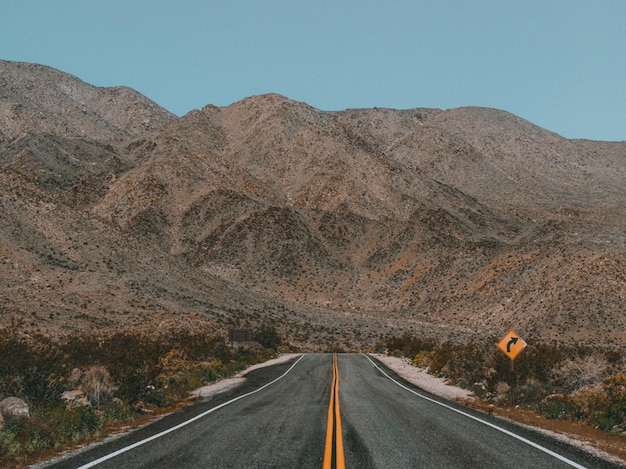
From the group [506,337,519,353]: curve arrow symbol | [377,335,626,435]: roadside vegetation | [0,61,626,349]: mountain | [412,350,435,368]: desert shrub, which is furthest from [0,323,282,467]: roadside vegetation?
[0,61,626,349]: mountain

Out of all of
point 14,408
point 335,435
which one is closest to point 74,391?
point 14,408

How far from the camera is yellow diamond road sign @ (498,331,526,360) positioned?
19000mm

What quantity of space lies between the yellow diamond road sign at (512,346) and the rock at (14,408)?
49.5 ft

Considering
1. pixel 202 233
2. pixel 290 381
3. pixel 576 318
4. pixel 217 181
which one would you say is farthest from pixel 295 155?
pixel 290 381

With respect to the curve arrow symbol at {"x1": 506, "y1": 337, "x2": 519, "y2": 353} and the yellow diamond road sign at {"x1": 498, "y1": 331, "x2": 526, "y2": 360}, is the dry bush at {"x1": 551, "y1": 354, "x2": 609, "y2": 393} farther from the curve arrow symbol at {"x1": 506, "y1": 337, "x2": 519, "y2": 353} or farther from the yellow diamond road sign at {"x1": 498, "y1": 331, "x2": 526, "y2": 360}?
the curve arrow symbol at {"x1": 506, "y1": 337, "x2": 519, "y2": 353}

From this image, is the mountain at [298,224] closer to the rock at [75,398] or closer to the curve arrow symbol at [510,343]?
the rock at [75,398]

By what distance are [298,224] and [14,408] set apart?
85.0 meters

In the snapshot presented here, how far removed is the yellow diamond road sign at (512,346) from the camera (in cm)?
1900

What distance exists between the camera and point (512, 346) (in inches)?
754

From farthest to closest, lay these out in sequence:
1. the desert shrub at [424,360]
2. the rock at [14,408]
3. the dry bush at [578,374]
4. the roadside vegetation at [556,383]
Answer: the desert shrub at [424,360]
the dry bush at [578,374]
the roadside vegetation at [556,383]
the rock at [14,408]

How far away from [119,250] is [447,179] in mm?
94410

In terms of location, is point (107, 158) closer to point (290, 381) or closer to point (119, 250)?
point (119, 250)

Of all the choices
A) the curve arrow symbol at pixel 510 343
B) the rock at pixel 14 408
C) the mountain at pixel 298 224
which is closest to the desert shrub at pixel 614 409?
the curve arrow symbol at pixel 510 343

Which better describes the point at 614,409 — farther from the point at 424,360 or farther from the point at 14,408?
the point at 424,360
